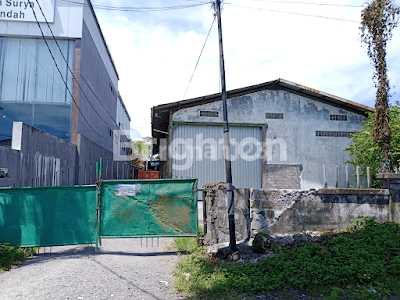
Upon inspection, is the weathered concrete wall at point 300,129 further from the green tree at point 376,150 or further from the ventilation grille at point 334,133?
the green tree at point 376,150

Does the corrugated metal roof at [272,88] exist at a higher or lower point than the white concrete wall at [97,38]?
lower

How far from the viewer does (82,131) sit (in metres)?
18.9

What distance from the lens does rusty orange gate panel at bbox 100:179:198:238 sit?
801 cm

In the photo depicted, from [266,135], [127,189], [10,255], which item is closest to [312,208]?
[127,189]

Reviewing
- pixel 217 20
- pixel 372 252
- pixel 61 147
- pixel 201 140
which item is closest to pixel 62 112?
pixel 61 147

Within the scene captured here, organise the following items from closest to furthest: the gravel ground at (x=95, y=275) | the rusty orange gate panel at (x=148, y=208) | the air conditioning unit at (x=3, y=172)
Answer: the gravel ground at (x=95, y=275) < the rusty orange gate panel at (x=148, y=208) < the air conditioning unit at (x=3, y=172)

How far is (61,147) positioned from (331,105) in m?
14.4

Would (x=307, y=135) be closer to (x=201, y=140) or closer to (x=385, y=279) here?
(x=201, y=140)

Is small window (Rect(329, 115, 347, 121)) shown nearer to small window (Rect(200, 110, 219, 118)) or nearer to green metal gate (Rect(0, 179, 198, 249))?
small window (Rect(200, 110, 219, 118))

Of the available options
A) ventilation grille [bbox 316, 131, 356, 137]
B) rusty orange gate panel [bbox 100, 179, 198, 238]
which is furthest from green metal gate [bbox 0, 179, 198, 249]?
ventilation grille [bbox 316, 131, 356, 137]

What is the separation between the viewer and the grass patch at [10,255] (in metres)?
6.91

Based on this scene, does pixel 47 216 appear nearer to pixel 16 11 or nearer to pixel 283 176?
pixel 283 176

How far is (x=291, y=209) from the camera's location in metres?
8.52

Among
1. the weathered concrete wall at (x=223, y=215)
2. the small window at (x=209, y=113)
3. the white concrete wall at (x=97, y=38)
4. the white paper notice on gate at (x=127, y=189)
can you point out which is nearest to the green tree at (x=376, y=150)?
the weathered concrete wall at (x=223, y=215)
